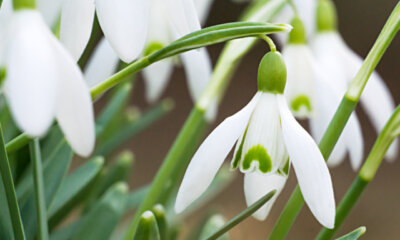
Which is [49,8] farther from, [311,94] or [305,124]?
[305,124]

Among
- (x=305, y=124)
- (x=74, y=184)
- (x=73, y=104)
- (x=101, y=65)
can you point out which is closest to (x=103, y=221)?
(x=74, y=184)

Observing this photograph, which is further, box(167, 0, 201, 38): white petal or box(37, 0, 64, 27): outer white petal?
box(37, 0, 64, 27): outer white petal

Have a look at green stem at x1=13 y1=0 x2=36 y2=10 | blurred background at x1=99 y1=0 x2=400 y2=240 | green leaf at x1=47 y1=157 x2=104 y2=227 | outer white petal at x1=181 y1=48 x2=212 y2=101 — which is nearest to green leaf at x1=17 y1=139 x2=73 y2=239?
green leaf at x1=47 y1=157 x2=104 y2=227

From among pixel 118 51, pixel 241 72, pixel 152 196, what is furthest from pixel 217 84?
pixel 241 72

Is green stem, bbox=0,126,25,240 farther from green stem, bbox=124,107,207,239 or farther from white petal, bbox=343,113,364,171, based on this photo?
white petal, bbox=343,113,364,171

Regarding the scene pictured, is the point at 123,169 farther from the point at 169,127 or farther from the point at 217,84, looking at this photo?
the point at 169,127

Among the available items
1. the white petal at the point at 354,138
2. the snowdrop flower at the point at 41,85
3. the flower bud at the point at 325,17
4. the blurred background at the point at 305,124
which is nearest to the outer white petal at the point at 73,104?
the snowdrop flower at the point at 41,85

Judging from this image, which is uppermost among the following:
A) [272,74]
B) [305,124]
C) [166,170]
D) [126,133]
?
[272,74]
